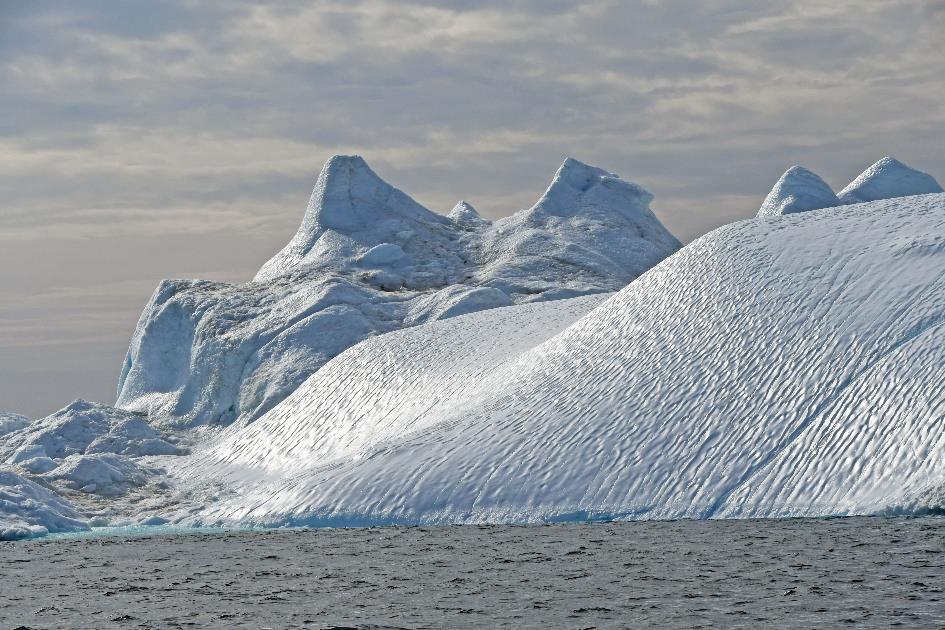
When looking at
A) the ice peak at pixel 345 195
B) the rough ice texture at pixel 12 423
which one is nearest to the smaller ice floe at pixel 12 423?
the rough ice texture at pixel 12 423

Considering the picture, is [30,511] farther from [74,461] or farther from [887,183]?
[887,183]

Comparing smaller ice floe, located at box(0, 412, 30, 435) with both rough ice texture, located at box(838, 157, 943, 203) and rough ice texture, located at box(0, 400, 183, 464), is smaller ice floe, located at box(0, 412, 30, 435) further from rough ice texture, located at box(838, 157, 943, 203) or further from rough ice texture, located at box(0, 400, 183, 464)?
rough ice texture, located at box(838, 157, 943, 203)

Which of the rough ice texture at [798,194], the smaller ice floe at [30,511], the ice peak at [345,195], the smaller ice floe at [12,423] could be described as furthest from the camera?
the ice peak at [345,195]

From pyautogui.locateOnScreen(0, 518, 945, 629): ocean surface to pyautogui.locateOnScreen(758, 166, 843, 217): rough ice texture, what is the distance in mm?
45555

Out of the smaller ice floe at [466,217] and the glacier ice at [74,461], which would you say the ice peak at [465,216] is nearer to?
the smaller ice floe at [466,217]

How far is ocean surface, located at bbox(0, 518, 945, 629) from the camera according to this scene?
19.5 metres

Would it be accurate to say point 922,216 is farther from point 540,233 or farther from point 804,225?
point 540,233

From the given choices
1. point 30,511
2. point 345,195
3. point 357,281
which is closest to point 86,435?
point 30,511

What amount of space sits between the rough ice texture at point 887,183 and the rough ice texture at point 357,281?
1341 centimetres

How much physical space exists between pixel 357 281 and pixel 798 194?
28.8 metres

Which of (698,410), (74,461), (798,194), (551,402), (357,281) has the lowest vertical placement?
(74,461)

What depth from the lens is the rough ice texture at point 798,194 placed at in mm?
72688

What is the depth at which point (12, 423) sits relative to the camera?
61.0m

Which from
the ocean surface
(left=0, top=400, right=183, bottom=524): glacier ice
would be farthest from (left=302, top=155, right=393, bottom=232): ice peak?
the ocean surface
